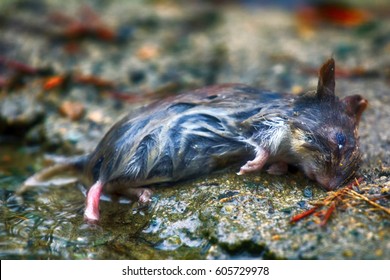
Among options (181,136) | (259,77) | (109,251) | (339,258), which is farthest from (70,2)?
(339,258)

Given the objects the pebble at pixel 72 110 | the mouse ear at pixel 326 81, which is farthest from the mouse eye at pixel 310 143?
the pebble at pixel 72 110

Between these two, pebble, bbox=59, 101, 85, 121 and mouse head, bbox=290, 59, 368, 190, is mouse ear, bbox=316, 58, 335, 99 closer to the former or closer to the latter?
mouse head, bbox=290, 59, 368, 190

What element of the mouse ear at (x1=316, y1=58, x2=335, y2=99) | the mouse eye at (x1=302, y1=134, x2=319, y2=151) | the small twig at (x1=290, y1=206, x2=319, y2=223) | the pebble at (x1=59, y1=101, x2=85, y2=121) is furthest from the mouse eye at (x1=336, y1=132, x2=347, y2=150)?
the pebble at (x1=59, y1=101, x2=85, y2=121)

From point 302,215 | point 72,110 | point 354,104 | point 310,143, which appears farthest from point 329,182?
point 72,110

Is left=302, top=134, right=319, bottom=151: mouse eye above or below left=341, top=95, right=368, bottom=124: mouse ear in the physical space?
below

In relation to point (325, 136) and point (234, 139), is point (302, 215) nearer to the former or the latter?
point (325, 136)

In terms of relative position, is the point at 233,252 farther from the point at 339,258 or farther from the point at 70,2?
the point at 70,2

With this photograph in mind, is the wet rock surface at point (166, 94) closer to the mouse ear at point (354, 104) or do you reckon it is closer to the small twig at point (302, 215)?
the small twig at point (302, 215)
